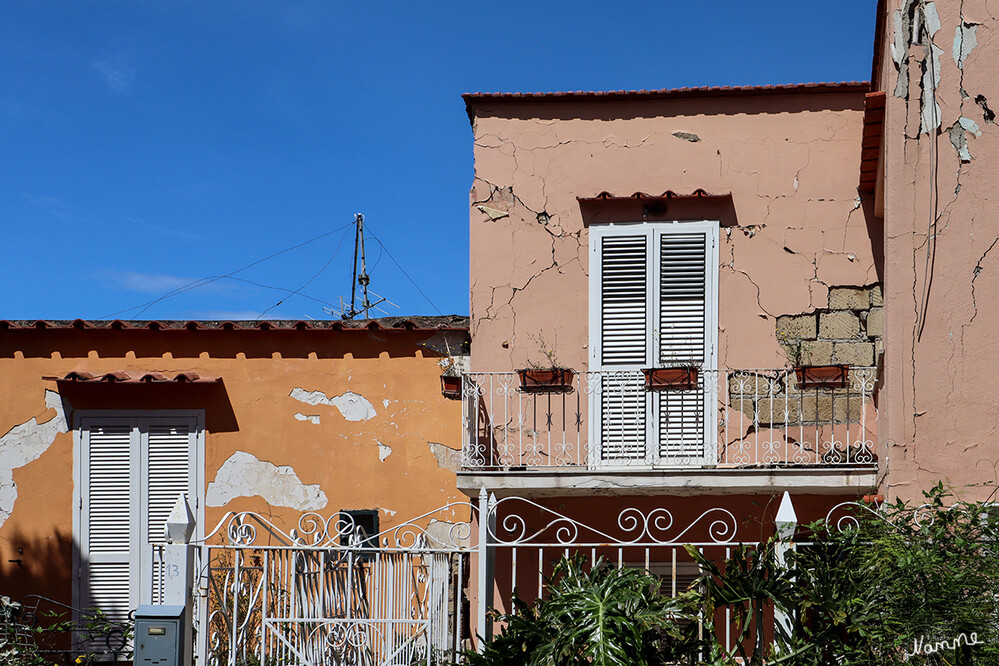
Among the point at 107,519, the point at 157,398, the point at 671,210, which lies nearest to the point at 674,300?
the point at 671,210

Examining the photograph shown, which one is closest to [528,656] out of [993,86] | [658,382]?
[658,382]

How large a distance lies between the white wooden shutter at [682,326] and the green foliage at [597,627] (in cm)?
317

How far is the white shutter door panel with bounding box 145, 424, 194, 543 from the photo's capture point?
8930mm

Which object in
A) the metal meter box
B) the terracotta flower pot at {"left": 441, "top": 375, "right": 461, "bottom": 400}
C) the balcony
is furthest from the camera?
the terracotta flower pot at {"left": 441, "top": 375, "right": 461, "bottom": 400}

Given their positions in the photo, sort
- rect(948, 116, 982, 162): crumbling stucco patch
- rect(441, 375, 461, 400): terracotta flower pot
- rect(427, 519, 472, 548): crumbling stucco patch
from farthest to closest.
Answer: rect(441, 375, 461, 400): terracotta flower pot
rect(427, 519, 472, 548): crumbling stucco patch
rect(948, 116, 982, 162): crumbling stucco patch

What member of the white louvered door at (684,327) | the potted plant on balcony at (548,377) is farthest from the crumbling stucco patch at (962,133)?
the potted plant on balcony at (548,377)

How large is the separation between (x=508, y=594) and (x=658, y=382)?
229 centimetres

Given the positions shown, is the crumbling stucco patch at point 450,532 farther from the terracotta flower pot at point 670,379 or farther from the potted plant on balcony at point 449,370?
the terracotta flower pot at point 670,379

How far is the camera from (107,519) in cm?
894

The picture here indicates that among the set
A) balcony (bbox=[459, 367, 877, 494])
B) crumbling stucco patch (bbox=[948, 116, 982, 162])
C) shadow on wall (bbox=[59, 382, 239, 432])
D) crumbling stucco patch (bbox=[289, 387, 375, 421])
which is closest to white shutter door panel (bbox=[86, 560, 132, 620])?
shadow on wall (bbox=[59, 382, 239, 432])

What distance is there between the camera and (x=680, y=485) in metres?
7.85

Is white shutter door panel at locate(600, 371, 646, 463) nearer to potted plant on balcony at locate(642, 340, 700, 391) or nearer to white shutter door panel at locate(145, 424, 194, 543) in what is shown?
potted plant on balcony at locate(642, 340, 700, 391)

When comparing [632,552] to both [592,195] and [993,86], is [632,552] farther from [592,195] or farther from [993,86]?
[993,86]

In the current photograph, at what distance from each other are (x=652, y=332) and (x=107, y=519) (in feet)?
17.1
